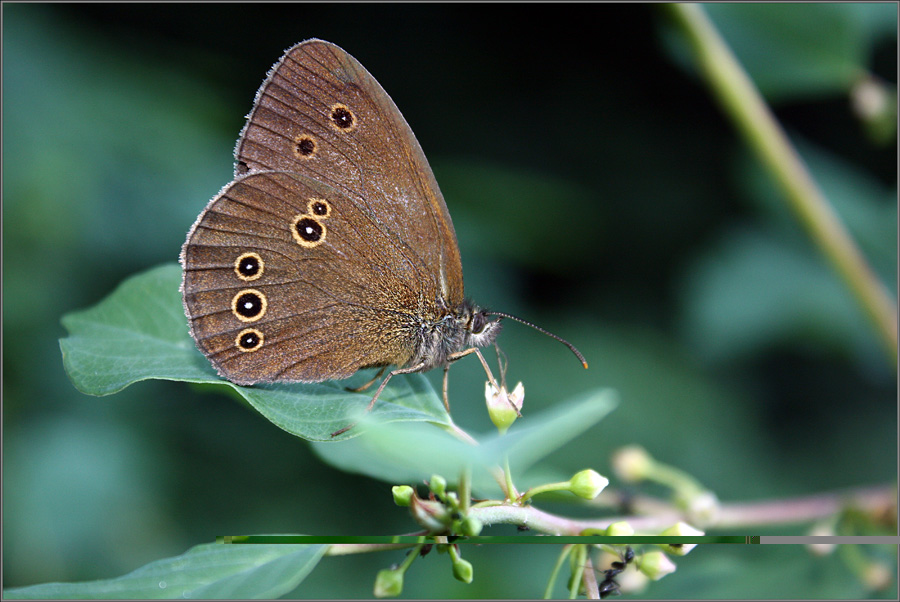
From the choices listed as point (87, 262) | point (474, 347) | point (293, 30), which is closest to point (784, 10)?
point (474, 347)

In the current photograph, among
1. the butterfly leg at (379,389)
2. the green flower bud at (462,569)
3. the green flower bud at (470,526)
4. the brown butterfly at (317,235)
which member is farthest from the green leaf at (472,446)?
the brown butterfly at (317,235)

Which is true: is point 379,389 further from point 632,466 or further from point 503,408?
point 632,466

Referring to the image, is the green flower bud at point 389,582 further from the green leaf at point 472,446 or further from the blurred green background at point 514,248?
the blurred green background at point 514,248

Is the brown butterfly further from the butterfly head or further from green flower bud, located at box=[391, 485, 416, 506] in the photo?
green flower bud, located at box=[391, 485, 416, 506]

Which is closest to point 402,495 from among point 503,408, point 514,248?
point 503,408

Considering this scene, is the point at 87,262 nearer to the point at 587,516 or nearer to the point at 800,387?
the point at 587,516
